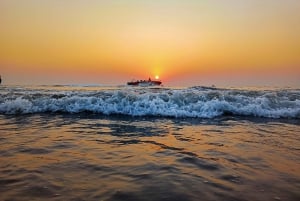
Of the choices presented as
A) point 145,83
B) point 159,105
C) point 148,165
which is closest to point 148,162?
point 148,165

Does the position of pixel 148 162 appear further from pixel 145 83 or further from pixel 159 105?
pixel 145 83

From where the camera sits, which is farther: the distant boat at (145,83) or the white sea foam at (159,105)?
the distant boat at (145,83)

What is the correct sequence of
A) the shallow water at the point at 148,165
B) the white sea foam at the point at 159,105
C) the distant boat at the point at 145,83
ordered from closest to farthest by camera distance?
the shallow water at the point at 148,165 < the white sea foam at the point at 159,105 < the distant boat at the point at 145,83

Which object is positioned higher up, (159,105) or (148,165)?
(159,105)

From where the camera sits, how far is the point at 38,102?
13.6 m

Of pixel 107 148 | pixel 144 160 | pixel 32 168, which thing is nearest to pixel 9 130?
pixel 107 148

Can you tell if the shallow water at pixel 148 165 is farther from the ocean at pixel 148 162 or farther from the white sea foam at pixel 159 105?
the white sea foam at pixel 159 105

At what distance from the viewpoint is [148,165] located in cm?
466

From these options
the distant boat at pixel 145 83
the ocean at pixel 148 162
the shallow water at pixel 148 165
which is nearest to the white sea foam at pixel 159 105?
the ocean at pixel 148 162

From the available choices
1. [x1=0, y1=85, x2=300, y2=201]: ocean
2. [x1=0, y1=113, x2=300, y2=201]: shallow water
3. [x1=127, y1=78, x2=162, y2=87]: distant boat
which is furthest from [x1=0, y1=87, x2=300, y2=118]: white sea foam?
[x1=127, y1=78, x2=162, y2=87]: distant boat

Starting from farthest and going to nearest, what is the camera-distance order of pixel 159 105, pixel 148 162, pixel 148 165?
pixel 159 105 → pixel 148 162 → pixel 148 165

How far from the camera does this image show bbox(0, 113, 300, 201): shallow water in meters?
3.47

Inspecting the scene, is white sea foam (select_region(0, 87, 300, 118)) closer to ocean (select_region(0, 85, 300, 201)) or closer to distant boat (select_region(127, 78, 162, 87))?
ocean (select_region(0, 85, 300, 201))

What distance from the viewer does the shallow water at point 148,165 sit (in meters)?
3.47
